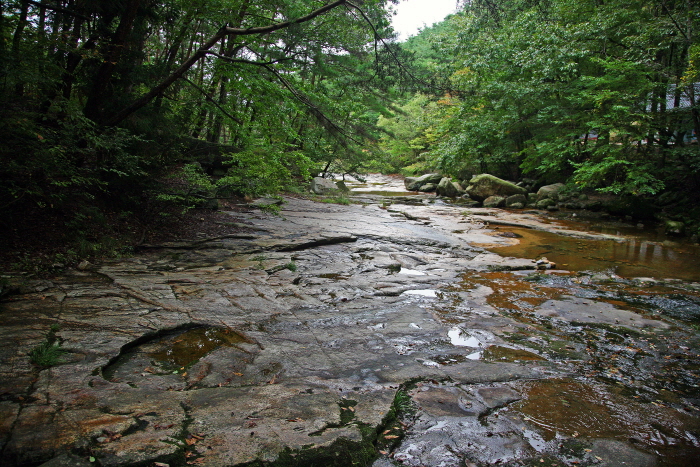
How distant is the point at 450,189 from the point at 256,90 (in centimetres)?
1648

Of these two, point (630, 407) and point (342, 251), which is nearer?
point (630, 407)

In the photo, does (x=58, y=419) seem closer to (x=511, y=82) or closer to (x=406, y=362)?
(x=406, y=362)

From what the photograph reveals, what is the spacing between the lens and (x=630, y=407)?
2.90m

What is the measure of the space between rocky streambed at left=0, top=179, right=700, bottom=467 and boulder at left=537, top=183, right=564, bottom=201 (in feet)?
37.1

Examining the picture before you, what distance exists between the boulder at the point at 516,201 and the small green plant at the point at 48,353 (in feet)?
56.5

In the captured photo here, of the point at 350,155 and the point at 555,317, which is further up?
the point at 350,155

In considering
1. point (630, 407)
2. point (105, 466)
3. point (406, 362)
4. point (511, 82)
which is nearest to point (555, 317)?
point (630, 407)

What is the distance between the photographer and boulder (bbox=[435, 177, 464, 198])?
21.6 metres

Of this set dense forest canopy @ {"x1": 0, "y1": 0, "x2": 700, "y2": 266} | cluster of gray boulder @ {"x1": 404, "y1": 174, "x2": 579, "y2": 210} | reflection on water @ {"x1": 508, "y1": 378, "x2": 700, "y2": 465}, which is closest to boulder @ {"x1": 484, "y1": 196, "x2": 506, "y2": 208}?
cluster of gray boulder @ {"x1": 404, "y1": 174, "x2": 579, "y2": 210}

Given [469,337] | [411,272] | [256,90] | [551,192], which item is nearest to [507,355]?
[469,337]

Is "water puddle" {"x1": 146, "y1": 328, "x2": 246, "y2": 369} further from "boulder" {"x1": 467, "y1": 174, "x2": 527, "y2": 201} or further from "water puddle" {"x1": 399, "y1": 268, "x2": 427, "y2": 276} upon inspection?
"boulder" {"x1": 467, "y1": 174, "x2": 527, "y2": 201}

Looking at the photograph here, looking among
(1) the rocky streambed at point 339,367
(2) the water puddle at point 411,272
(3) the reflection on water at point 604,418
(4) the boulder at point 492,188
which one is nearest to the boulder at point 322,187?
(4) the boulder at point 492,188

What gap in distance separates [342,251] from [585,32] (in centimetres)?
1254

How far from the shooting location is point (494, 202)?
57.7 ft
